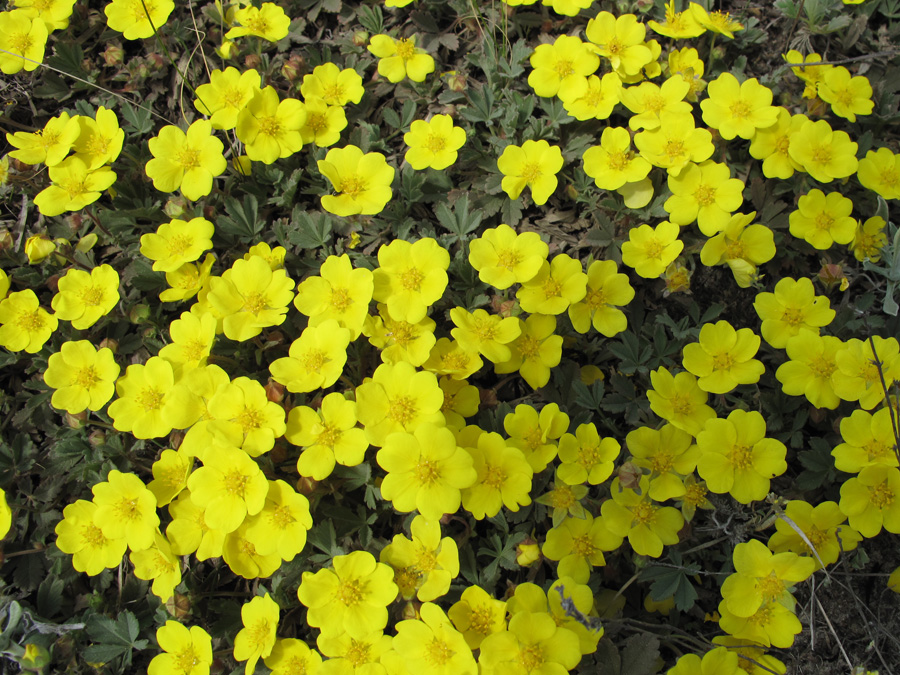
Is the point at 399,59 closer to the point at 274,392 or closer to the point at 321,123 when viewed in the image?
the point at 321,123

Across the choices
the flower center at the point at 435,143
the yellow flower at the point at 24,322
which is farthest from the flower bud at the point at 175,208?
the flower center at the point at 435,143

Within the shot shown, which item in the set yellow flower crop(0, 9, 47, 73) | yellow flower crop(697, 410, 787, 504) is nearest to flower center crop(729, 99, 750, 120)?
yellow flower crop(697, 410, 787, 504)

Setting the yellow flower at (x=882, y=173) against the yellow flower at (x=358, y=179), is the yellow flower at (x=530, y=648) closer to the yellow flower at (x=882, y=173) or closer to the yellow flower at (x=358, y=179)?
the yellow flower at (x=358, y=179)

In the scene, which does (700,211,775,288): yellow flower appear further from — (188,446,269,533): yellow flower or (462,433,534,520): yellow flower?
(188,446,269,533): yellow flower

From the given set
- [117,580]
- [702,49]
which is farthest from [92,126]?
[702,49]

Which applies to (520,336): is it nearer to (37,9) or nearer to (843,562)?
(843,562)
